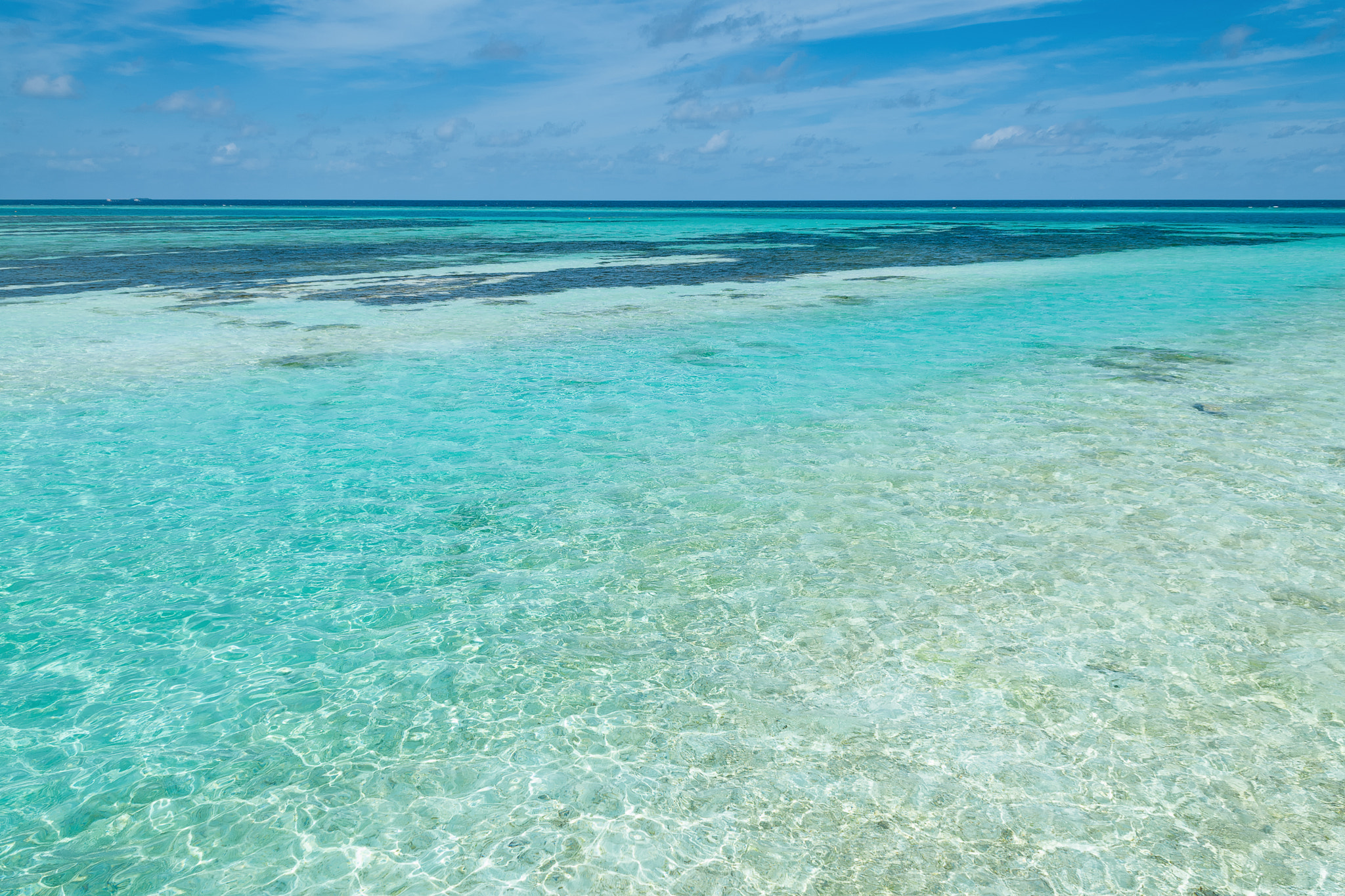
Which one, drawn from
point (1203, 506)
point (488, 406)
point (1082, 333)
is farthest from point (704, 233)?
point (1203, 506)

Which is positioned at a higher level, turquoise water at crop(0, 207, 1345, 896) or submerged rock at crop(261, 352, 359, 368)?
submerged rock at crop(261, 352, 359, 368)

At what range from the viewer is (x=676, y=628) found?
6.66 metres

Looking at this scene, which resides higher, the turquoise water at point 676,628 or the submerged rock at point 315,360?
the submerged rock at point 315,360

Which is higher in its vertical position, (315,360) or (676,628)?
(315,360)

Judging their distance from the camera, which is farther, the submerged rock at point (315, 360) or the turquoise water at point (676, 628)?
the submerged rock at point (315, 360)

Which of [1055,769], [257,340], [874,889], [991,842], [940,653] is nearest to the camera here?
[874,889]

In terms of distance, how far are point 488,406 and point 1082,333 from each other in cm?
1342

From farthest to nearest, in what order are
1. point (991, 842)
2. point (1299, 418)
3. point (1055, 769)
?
1. point (1299, 418)
2. point (1055, 769)
3. point (991, 842)

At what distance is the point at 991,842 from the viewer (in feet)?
14.6

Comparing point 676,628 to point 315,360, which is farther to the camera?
point 315,360

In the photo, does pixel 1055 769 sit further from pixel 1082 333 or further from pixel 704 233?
pixel 704 233

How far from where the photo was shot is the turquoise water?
4.51 metres

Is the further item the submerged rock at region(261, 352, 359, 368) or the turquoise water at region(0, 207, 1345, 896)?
the submerged rock at region(261, 352, 359, 368)

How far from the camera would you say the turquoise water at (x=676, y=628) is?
14.8 feet
